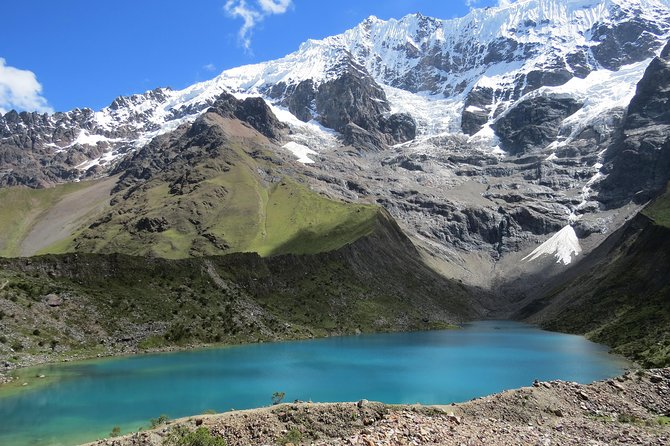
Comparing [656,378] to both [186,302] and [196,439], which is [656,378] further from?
[186,302]

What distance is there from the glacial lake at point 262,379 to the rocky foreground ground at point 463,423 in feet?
46.9

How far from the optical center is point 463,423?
111 ft

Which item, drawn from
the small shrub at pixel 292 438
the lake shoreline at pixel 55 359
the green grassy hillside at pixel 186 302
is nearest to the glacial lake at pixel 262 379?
the lake shoreline at pixel 55 359

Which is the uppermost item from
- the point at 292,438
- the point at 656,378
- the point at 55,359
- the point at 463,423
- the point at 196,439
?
the point at 196,439

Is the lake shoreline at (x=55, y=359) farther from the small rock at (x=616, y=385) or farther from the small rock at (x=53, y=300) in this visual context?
the small rock at (x=616, y=385)

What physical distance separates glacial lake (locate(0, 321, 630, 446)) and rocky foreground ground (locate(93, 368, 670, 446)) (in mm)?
14309

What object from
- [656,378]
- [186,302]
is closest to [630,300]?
[656,378]

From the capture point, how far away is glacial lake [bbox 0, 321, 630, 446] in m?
49.7

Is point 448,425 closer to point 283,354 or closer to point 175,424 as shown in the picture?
→ point 175,424

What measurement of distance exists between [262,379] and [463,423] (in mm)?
39968

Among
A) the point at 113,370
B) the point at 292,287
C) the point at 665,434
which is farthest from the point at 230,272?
the point at 665,434

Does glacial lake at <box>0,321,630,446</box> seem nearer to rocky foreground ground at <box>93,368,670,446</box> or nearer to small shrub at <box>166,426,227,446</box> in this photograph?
rocky foreground ground at <box>93,368,670,446</box>

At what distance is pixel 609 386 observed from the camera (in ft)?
148

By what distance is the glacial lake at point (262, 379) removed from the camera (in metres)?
49.7
